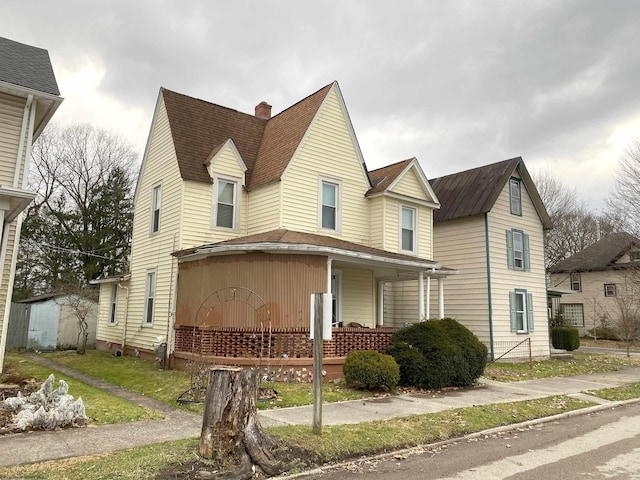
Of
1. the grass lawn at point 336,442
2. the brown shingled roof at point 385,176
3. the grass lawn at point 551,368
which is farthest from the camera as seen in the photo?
the brown shingled roof at point 385,176

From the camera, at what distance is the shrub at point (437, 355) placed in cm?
1222

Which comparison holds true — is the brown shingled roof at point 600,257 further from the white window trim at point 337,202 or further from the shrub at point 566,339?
the white window trim at point 337,202

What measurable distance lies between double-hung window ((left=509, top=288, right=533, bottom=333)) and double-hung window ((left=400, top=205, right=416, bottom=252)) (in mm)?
5460

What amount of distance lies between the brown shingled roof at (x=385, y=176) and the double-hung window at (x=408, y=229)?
4.01 feet

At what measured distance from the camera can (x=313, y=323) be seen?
721cm

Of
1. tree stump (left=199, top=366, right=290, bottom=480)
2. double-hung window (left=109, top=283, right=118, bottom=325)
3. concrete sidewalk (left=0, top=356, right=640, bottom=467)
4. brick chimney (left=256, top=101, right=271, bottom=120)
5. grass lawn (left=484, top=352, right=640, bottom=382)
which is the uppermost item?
brick chimney (left=256, top=101, right=271, bottom=120)

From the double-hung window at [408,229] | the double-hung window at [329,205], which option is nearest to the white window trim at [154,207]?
the double-hung window at [329,205]

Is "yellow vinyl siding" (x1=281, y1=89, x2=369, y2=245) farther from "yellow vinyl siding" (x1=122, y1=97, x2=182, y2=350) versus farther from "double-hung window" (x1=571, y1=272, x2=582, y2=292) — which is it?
"double-hung window" (x1=571, y1=272, x2=582, y2=292)

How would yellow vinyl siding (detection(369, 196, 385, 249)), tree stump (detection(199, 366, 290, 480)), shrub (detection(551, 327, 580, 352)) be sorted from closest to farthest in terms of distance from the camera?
tree stump (detection(199, 366, 290, 480)) → yellow vinyl siding (detection(369, 196, 385, 249)) → shrub (detection(551, 327, 580, 352))

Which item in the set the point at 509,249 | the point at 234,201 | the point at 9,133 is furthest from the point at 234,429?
the point at 509,249

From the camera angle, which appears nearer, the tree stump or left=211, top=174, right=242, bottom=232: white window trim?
the tree stump

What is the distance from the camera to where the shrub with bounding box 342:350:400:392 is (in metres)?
11.2

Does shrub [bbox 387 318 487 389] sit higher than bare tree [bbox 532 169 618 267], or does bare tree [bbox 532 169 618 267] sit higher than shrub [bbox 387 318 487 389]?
bare tree [bbox 532 169 618 267]

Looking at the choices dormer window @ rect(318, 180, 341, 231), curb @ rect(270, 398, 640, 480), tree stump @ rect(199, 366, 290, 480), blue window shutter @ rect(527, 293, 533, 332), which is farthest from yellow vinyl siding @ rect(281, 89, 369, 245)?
tree stump @ rect(199, 366, 290, 480)
